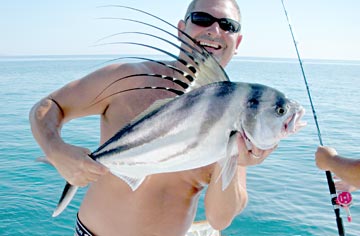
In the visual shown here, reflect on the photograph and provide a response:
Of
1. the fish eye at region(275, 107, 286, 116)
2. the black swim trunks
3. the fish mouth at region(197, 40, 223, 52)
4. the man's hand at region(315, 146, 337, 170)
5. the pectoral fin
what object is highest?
the man's hand at region(315, 146, 337, 170)

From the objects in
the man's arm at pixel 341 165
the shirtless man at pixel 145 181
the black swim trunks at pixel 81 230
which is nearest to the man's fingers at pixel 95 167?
the shirtless man at pixel 145 181

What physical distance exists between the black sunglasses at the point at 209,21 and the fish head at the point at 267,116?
1.03 m

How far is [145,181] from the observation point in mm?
2410

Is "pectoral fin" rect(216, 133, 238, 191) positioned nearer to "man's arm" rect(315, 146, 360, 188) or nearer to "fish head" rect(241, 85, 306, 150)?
"fish head" rect(241, 85, 306, 150)

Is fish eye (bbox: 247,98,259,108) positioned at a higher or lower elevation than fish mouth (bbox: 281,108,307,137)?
lower

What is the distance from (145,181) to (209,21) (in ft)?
3.51

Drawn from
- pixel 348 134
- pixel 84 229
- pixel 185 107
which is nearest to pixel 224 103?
pixel 185 107

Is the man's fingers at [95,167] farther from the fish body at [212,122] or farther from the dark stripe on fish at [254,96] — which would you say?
the dark stripe on fish at [254,96]

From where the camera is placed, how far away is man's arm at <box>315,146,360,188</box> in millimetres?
2680

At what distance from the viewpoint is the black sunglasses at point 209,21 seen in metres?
2.51

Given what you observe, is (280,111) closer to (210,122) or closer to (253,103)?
(253,103)

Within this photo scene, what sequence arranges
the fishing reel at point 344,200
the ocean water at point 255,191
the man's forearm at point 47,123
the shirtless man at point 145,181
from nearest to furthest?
1. the man's forearm at point 47,123
2. the shirtless man at point 145,181
3. the fishing reel at point 344,200
4. the ocean water at point 255,191

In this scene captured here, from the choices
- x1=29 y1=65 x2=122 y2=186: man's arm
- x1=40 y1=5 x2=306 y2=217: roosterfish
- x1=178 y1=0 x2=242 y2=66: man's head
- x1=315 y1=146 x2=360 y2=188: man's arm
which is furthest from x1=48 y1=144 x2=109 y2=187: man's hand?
x1=315 y1=146 x2=360 y2=188: man's arm

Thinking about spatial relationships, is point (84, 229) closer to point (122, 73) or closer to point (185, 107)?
point (122, 73)
